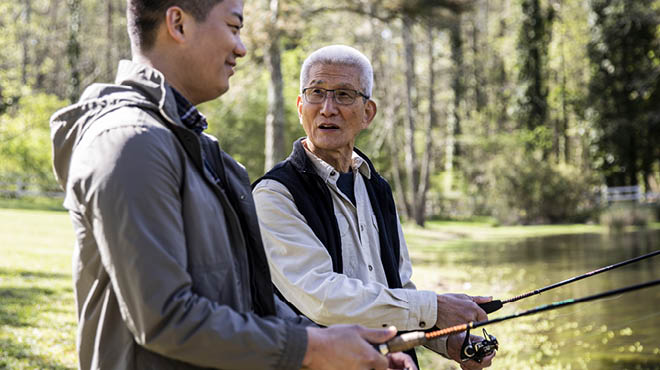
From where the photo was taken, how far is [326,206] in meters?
2.87

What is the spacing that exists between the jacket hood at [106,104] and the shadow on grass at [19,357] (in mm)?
3931

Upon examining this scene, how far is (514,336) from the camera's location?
7.65m

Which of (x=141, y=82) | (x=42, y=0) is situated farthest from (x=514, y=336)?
(x=42, y=0)

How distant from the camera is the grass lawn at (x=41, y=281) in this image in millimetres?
5812

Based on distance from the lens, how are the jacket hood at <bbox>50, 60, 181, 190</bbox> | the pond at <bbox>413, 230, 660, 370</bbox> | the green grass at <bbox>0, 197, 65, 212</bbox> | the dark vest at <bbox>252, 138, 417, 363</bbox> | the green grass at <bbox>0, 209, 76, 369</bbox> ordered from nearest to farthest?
1. the jacket hood at <bbox>50, 60, 181, 190</bbox>
2. the dark vest at <bbox>252, 138, 417, 363</bbox>
3. the green grass at <bbox>0, 209, 76, 369</bbox>
4. the pond at <bbox>413, 230, 660, 370</bbox>
5. the green grass at <bbox>0, 197, 65, 212</bbox>

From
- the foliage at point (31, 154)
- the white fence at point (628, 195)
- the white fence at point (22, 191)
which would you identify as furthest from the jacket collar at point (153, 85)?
the white fence at point (22, 191)

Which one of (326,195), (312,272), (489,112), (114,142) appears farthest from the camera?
(489,112)

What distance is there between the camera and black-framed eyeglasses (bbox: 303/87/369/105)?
314 centimetres

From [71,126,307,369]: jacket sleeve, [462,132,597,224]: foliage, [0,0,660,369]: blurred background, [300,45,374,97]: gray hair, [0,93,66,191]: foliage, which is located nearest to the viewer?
[71,126,307,369]: jacket sleeve

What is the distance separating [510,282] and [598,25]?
73.6ft

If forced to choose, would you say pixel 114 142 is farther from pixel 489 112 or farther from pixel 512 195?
pixel 489 112

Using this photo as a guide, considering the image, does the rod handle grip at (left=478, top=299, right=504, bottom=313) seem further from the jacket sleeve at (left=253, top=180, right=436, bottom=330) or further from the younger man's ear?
the younger man's ear

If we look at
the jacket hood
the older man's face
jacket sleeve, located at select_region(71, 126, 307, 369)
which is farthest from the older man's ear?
jacket sleeve, located at select_region(71, 126, 307, 369)

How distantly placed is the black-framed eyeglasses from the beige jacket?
1.33m
